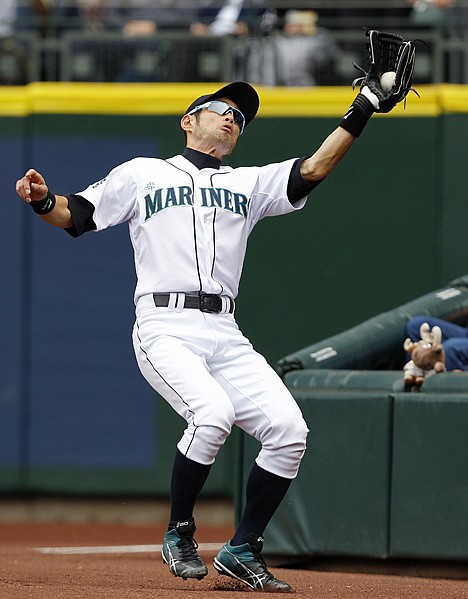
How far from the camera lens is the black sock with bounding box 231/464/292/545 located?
4.17 meters

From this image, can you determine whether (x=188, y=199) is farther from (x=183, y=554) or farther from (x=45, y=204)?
(x=183, y=554)

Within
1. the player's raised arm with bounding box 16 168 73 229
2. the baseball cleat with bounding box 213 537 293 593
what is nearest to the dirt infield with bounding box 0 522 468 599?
the baseball cleat with bounding box 213 537 293 593

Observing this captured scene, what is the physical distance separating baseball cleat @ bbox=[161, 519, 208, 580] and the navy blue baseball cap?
1600mm

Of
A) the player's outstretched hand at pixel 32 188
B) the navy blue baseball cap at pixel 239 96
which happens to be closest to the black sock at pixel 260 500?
the player's outstretched hand at pixel 32 188

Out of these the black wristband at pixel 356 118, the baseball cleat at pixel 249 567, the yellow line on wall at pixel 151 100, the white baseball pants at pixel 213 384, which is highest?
the yellow line on wall at pixel 151 100

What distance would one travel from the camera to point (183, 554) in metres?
4.02

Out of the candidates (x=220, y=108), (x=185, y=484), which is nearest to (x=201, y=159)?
(x=220, y=108)

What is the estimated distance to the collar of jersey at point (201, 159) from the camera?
4.39 meters

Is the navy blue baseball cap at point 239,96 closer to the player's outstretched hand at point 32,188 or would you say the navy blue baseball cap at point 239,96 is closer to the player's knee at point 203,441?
the player's outstretched hand at point 32,188

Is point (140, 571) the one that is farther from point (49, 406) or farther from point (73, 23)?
point (73, 23)

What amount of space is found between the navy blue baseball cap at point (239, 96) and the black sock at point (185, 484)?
1374 mm

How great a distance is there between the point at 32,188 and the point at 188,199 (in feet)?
1.85

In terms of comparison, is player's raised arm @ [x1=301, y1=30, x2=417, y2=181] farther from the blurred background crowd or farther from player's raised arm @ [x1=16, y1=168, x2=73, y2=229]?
the blurred background crowd

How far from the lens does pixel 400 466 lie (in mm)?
5426
